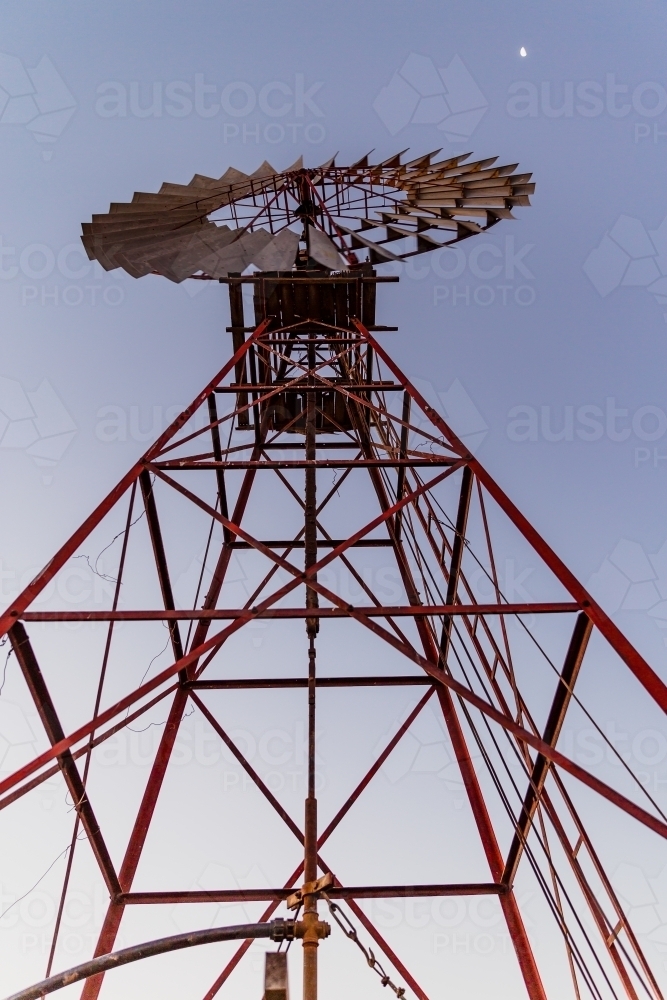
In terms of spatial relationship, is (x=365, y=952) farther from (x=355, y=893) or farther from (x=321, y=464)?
(x=321, y=464)

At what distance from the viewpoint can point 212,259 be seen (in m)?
10.7

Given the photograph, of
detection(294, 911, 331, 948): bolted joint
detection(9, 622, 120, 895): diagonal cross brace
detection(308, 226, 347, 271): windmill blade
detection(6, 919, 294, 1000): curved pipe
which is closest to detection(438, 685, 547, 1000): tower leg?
detection(294, 911, 331, 948): bolted joint

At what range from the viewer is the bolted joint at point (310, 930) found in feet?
14.8

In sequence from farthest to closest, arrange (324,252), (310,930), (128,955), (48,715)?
(324,252)
(48,715)
(310,930)
(128,955)

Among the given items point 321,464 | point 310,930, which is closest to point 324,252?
point 321,464

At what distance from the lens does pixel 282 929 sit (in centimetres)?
434

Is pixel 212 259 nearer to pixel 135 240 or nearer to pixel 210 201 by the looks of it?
pixel 135 240

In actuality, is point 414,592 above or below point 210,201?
below

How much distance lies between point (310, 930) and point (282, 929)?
366mm

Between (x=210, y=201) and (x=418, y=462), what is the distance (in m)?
7.85

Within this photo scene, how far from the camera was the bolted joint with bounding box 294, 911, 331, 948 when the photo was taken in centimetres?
452

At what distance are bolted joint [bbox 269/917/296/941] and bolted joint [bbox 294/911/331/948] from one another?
5 cm

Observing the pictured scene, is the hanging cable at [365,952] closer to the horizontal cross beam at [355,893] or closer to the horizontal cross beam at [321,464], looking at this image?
the horizontal cross beam at [355,893]

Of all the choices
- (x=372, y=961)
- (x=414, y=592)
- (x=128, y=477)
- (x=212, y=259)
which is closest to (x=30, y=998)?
(x=372, y=961)
